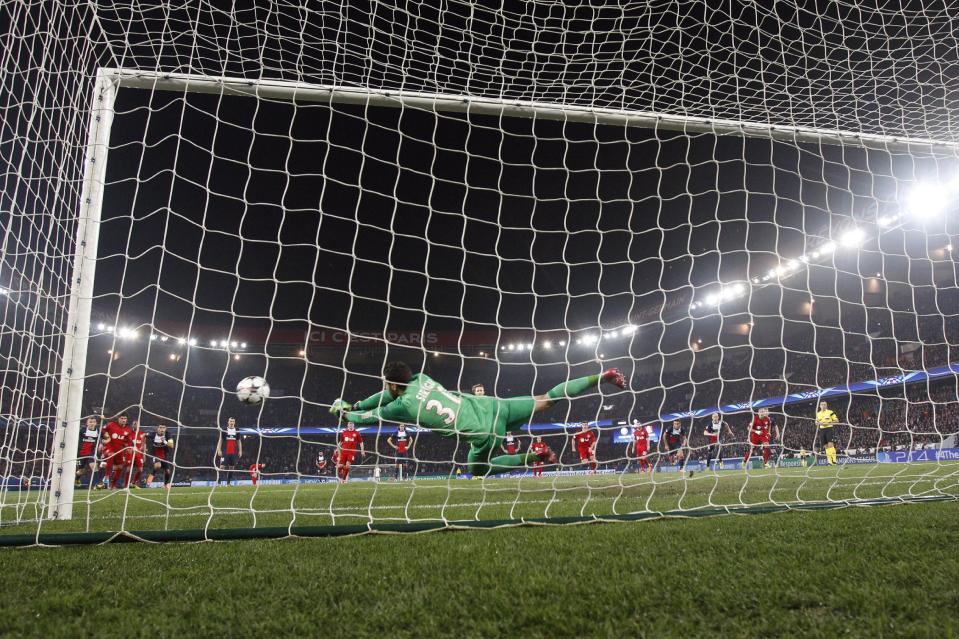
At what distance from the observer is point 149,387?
2802 centimetres

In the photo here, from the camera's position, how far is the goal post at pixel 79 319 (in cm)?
387

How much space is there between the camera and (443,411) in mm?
5254

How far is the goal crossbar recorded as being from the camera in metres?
4.27

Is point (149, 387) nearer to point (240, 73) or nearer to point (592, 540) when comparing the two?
point (240, 73)

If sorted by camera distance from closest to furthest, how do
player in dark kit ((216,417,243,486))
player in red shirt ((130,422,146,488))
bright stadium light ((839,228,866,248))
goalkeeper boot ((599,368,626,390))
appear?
player in red shirt ((130,422,146,488)) → player in dark kit ((216,417,243,486)) → goalkeeper boot ((599,368,626,390)) → bright stadium light ((839,228,866,248))

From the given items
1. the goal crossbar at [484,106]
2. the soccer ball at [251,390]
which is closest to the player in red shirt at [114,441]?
the soccer ball at [251,390]

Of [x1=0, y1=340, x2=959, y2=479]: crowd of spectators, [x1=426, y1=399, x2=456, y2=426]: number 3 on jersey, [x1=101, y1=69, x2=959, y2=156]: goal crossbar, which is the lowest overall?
[x1=0, y1=340, x2=959, y2=479]: crowd of spectators

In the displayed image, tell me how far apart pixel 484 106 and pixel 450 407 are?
2.72 m

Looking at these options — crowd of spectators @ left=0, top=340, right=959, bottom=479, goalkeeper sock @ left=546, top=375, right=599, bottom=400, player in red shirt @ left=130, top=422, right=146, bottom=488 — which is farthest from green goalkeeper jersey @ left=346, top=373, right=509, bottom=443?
crowd of spectators @ left=0, top=340, right=959, bottom=479

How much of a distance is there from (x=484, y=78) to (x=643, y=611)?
5137mm

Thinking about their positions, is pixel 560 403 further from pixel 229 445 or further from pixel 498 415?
pixel 498 415

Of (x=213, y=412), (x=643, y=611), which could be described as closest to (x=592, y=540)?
(x=643, y=611)

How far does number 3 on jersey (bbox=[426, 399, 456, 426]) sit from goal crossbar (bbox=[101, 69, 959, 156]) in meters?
2.62

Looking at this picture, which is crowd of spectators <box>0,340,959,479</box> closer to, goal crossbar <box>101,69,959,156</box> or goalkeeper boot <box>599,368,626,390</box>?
goalkeeper boot <box>599,368,626,390</box>
